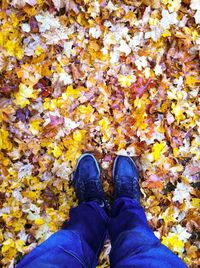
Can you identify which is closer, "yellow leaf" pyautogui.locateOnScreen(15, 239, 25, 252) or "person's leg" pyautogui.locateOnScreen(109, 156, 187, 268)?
"person's leg" pyautogui.locateOnScreen(109, 156, 187, 268)

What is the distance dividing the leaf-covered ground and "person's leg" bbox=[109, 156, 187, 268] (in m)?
0.10

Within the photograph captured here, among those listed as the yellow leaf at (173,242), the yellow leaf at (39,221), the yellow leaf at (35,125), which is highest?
the yellow leaf at (35,125)

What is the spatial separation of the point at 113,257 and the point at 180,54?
4.31 ft

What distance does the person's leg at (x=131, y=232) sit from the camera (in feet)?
4.45

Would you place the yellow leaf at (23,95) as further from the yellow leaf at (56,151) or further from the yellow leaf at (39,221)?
the yellow leaf at (39,221)

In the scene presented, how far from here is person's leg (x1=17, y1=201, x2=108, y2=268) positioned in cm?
138

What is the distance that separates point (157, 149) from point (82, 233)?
74 cm

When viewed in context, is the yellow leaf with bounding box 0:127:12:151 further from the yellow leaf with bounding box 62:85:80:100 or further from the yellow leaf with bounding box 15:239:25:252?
the yellow leaf with bounding box 15:239:25:252

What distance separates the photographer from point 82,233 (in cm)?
175

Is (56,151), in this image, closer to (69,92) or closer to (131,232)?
(69,92)

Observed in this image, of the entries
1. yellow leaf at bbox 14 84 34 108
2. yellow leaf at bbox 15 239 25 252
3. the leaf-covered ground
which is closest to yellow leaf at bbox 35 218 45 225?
the leaf-covered ground

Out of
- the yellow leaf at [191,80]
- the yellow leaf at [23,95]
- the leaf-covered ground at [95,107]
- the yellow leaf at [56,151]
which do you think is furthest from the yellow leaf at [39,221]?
the yellow leaf at [191,80]

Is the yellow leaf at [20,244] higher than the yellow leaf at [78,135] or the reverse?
the reverse

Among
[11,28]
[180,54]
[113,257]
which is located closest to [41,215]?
[113,257]
